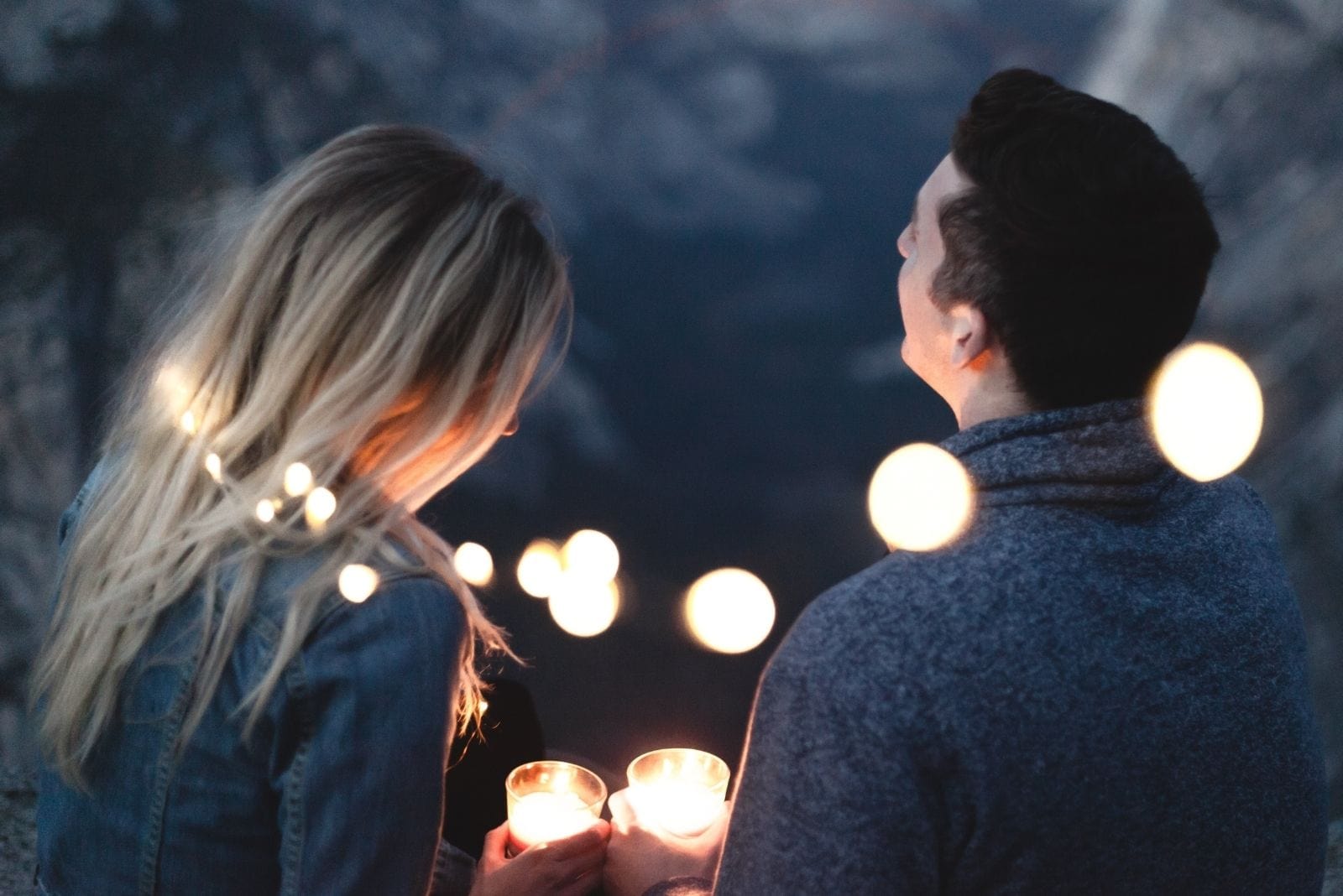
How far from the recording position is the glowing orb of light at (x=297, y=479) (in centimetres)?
86

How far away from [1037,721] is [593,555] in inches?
59.7

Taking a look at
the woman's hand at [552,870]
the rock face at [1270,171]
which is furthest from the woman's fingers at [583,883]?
the rock face at [1270,171]

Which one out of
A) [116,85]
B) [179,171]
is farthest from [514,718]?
[116,85]

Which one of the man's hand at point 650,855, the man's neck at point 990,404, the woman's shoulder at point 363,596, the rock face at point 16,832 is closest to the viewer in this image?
the woman's shoulder at point 363,596

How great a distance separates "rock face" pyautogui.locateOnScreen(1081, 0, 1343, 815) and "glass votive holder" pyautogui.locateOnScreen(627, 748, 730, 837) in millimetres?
1291

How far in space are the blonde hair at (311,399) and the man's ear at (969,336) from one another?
1.23ft

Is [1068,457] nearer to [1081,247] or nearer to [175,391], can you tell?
[1081,247]

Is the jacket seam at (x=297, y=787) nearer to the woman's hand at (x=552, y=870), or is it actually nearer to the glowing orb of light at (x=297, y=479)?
the glowing orb of light at (x=297, y=479)

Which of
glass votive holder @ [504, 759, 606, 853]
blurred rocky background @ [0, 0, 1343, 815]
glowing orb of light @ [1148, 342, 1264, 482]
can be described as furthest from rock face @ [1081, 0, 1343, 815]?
glass votive holder @ [504, 759, 606, 853]

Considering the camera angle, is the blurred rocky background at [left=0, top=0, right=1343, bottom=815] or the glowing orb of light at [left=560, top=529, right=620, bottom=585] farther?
the glowing orb of light at [left=560, top=529, right=620, bottom=585]

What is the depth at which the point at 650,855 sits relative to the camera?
109 centimetres

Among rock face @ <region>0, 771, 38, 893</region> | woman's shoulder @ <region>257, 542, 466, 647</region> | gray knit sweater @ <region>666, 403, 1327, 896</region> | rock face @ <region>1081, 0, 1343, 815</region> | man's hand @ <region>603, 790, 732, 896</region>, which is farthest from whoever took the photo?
rock face @ <region>0, 771, 38, 893</region>

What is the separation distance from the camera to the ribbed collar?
2.72 ft

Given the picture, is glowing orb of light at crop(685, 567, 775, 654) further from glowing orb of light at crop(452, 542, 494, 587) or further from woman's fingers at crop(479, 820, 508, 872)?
woman's fingers at crop(479, 820, 508, 872)
